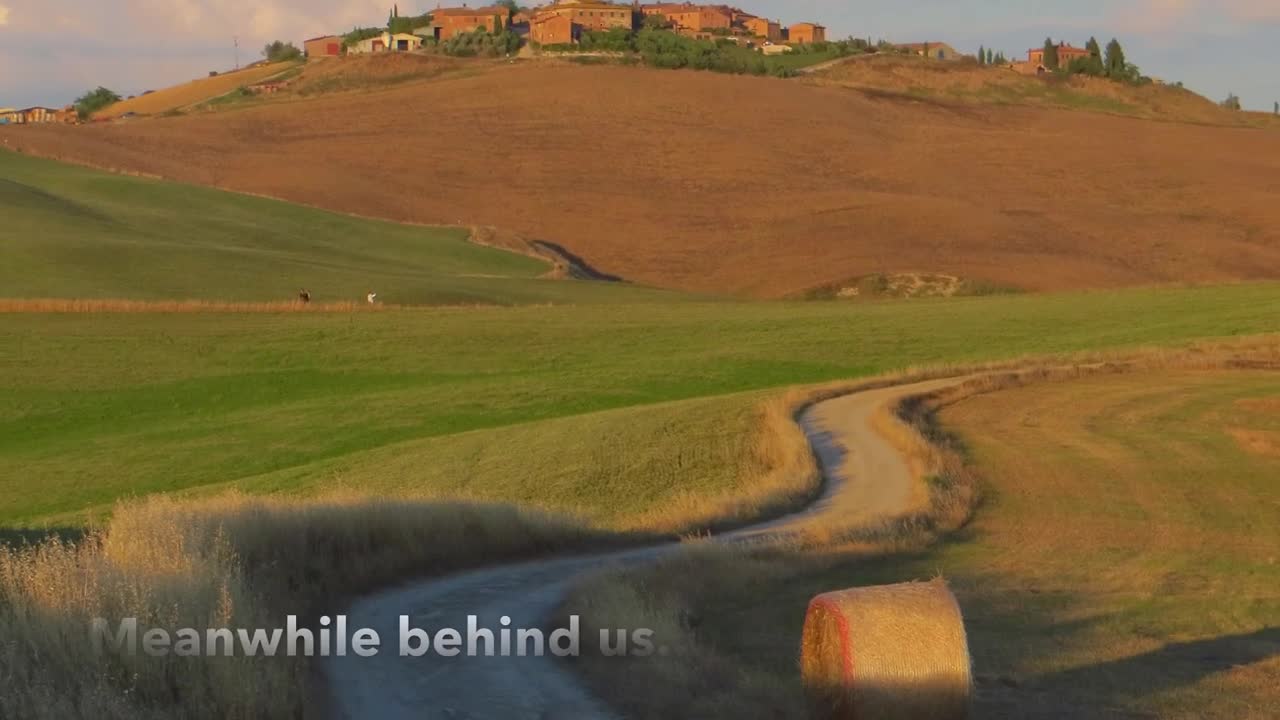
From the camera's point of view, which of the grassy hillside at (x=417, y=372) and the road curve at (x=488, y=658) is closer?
the road curve at (x=488, y=658)

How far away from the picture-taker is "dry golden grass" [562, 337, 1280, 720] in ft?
43.0

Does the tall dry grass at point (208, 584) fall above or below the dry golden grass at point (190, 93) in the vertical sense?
below

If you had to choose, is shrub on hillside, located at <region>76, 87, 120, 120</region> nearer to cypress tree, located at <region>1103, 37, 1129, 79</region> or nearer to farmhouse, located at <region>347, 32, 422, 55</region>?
farmhouse, located at <region>347, 32, 422, 55</region>

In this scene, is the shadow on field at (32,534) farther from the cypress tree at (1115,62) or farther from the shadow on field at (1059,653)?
the cypress tree at (1115,62)

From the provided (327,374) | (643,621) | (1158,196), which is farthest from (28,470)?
(1158,196)

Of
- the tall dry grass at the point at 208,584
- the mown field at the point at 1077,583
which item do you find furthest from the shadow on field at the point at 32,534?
the mown field at the point at 1077,583

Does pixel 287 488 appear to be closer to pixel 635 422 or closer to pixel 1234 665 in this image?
pixel 635 422

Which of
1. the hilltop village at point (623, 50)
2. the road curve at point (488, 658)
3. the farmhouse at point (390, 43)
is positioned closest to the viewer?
the road curve at point (488, 658)

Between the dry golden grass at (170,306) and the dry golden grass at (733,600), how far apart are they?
83.8 feet

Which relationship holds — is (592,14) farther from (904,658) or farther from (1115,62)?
(904,658)

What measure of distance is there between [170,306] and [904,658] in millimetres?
42519

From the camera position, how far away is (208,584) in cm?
1333

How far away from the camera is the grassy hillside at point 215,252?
58031 millimetres

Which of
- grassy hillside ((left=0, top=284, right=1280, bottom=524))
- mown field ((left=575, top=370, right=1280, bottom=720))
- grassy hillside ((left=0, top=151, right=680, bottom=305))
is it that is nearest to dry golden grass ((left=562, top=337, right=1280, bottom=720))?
mown field ((left=575, top=370, right=1280, bottom=720))
